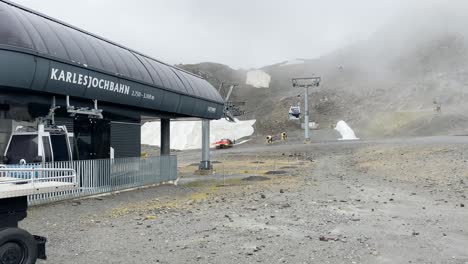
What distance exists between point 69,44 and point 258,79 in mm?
126674

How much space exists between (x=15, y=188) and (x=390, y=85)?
94694 millimetres

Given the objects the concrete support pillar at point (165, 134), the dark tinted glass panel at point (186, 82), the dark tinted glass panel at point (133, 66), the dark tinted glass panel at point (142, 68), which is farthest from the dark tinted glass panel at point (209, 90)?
the dark tinted glass panel at point (133, 66)

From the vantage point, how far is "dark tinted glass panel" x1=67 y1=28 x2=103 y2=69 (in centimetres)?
1485

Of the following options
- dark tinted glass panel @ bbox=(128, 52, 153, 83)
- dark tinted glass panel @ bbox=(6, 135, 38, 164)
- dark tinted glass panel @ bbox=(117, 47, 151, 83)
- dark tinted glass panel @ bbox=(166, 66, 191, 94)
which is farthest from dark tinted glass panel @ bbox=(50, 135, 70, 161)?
dark tinted glass panel @ bbox=(166, 66, 191, 94)

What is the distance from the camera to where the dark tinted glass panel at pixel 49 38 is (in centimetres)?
1329

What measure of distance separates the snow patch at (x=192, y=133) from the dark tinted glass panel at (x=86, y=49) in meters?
54.2

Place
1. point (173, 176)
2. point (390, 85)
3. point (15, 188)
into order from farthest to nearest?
point (390, 85) < point (173, 176) < point (15, 188)

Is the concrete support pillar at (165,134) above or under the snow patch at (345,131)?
under

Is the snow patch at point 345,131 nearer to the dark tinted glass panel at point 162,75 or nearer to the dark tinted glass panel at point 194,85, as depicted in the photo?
the dark tinted glass panel at point 194,85

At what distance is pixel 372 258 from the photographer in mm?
7609

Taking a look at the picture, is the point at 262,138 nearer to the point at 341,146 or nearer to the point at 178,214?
the point at 341,146

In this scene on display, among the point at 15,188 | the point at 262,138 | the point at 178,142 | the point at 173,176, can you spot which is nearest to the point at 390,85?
the point at 262,138

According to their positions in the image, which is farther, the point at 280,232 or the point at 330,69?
the point at 330,69

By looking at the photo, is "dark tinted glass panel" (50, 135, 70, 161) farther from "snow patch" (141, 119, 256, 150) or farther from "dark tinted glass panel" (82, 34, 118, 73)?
"snow patch" (141, 119, 256, 150)
